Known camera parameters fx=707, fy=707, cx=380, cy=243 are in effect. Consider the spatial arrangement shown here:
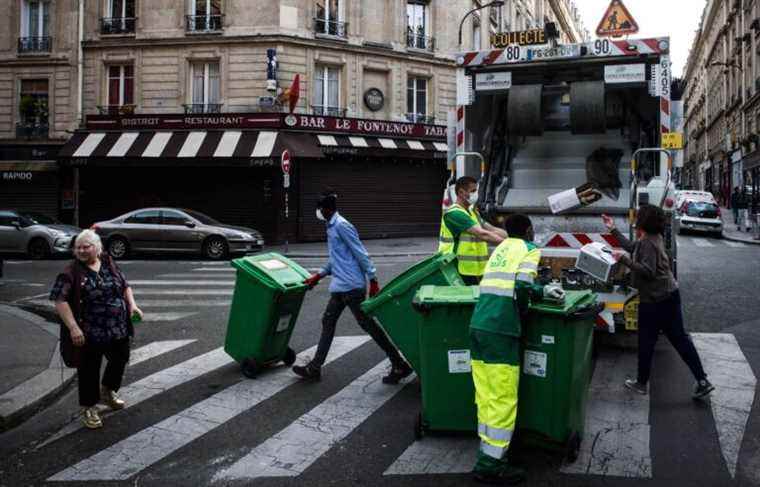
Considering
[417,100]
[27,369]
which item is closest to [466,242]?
[27,369]

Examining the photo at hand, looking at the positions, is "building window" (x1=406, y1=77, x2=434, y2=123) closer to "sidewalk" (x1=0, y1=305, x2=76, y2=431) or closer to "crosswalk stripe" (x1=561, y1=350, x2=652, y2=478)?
"sidewalk" (x1=0, y1=305, x2=76, y2=431)

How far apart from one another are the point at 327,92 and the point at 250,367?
2004 centimetres

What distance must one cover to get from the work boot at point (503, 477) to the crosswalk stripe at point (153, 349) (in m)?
4.65

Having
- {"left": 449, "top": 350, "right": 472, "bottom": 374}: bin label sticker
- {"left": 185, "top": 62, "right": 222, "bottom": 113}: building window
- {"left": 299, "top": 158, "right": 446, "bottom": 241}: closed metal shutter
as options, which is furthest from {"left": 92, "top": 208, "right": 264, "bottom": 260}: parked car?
{"left": 449, "top": 350, "right": 472, "bottom": 374}: bin label sticker

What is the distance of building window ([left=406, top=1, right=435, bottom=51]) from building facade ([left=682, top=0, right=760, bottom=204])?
576 inches

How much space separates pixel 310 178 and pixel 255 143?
2.50 m

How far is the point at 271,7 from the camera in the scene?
2433 centimetres

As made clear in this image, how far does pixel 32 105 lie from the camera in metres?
25.7

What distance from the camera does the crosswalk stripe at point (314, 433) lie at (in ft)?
14.8

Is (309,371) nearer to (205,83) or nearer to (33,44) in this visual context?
(205,83)

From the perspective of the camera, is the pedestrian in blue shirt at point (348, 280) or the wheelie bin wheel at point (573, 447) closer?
the wheelie bin wheel at point (573, 447)

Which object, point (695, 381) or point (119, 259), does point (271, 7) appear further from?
point (695, 381)

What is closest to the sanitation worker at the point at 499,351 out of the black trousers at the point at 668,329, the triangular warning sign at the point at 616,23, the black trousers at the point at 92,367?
the black trousers at the point at 668,329

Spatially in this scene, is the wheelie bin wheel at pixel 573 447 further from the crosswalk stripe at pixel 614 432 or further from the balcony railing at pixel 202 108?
the balcony railing at pixel 202 108
